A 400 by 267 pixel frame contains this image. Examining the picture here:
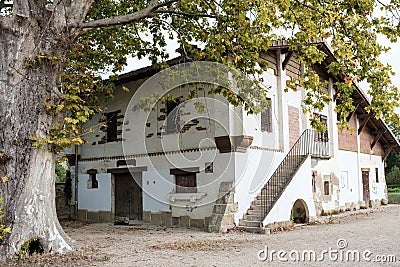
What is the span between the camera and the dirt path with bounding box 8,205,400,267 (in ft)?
25.2

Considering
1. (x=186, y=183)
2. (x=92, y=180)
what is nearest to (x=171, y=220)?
(x=186, y=183)

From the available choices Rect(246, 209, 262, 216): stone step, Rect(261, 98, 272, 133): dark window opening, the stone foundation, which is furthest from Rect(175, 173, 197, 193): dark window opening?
Rect(261, 98, 272, 133): dark window opening

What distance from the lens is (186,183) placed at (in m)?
13.6

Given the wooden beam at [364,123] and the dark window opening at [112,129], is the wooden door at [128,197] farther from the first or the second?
the wooden beam at [364,123]

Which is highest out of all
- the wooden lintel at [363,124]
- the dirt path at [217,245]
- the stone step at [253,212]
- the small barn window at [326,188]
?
the wooden lintel at [363,124]

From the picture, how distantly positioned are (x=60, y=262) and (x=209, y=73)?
549cm

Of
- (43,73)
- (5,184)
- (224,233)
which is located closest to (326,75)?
(224,233)

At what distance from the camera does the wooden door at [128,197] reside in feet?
50.9

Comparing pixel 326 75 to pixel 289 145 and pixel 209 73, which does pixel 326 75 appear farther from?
pixel 209 73

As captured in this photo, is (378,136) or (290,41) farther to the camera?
(378,136)

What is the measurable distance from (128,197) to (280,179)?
19.4ft

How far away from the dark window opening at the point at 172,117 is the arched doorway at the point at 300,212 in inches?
191

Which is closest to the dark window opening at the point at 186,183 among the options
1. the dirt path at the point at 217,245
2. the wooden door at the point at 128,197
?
the dirt path at the point at 217,245

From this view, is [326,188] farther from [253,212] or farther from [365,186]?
[253,212]
